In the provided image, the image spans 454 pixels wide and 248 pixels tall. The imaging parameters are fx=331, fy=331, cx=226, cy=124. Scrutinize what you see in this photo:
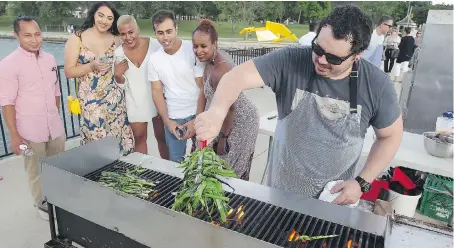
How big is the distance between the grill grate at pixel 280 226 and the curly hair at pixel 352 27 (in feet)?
3.14

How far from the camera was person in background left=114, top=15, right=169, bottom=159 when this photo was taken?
11.0 ft

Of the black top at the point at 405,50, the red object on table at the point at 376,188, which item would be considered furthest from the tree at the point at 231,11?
the red object on table at the point at 376,188

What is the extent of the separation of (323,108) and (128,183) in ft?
4.38

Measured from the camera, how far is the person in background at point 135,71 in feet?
11.0

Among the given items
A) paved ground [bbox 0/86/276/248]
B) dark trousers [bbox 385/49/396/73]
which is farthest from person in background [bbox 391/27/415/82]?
paved ground [bbox 0/86/276/248]

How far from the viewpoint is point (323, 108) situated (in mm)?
2000

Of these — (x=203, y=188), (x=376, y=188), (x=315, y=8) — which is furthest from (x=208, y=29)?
(x=315, y=8)

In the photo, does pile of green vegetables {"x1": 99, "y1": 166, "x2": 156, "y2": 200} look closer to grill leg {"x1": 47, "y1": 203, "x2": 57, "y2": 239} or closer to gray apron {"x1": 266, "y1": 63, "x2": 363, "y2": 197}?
grill leg {"x1": 47, "y1": 203, "x2": 57, "y2": 239}

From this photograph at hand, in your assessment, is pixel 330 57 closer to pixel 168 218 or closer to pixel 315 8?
pixel 168 218

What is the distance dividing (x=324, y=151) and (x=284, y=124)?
0.31 metres

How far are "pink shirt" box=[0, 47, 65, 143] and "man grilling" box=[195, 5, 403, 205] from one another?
203 cm

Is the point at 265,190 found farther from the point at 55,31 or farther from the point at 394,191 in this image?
the point at 55,31

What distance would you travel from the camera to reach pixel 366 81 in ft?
6.32

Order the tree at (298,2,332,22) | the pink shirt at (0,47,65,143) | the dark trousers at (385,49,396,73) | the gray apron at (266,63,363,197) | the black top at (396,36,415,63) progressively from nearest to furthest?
the gray apron at (266,63,363,197) < the pink shirt at (0,47,65,143) < the black top at (396,36,415,63) < the dark trousers at (385,49,396,73) < the tree at (298,2,332,22)
